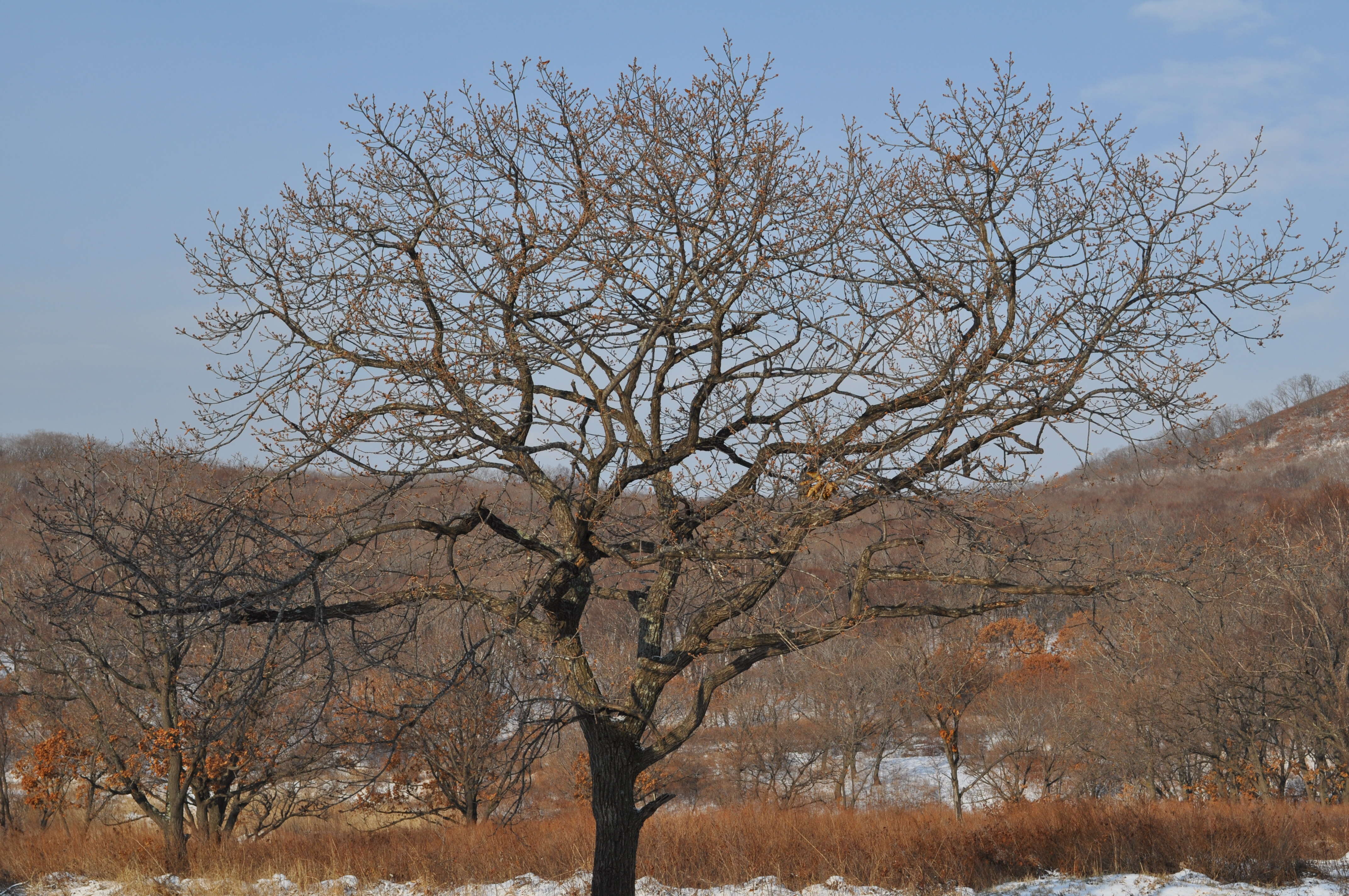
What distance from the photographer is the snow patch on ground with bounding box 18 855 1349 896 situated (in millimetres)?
8758

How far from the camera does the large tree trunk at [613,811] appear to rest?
22.5 ft

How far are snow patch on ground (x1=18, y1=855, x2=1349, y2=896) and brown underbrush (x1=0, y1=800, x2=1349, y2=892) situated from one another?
0.75ft

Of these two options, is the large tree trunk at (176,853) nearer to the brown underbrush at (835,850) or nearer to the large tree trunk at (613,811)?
the brown underbrush at (835,850)

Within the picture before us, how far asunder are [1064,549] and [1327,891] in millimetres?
4711

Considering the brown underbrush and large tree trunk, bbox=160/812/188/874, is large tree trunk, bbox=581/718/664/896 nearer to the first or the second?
the brown underbrush

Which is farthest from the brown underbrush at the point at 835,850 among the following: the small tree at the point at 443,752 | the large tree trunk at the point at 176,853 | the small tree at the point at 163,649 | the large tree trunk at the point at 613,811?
the small tree at the point at 443,752

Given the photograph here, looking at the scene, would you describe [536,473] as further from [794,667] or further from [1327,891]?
[794,667]

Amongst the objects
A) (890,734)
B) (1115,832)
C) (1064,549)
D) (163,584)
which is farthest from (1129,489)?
(163,584)

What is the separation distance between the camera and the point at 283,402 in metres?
7.07

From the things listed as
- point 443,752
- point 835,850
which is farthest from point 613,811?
point 443,752

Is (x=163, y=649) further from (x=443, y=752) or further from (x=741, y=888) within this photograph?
(x=741, y=888)

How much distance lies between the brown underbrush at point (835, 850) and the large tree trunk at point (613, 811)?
3.58m

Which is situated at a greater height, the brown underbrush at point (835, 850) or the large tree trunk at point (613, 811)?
the large tree trunk at point (613, 811)

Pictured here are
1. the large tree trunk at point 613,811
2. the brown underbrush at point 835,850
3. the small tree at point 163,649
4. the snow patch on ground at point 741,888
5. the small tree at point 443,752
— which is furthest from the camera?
the small tree at point 443,752
